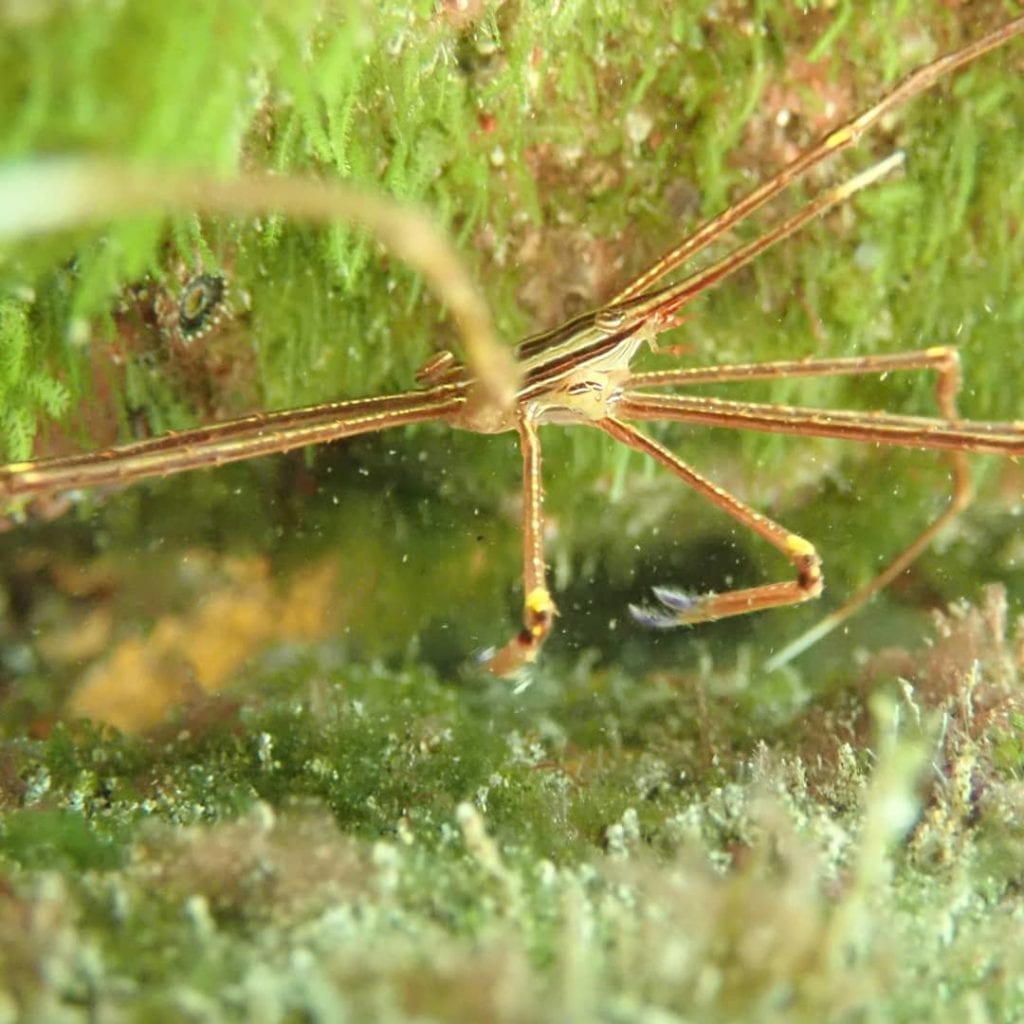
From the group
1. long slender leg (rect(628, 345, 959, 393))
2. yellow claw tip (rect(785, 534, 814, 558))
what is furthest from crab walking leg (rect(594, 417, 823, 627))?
long slender leg (rect(628, 345, 959, 393))

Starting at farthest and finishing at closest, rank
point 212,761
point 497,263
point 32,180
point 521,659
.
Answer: point 497,263, point 212,761, point 521,659, point 32,180

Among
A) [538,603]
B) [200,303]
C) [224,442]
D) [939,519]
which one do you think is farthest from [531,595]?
[939,519]

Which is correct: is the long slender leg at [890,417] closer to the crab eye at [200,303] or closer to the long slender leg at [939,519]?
the long slender leg at [939,519]

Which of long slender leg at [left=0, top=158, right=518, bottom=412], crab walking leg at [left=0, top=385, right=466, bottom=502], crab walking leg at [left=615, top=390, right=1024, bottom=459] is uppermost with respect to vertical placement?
long slender leg at [left=0, top=158, right=518, bottom=412]

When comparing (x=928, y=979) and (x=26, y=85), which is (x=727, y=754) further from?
(x=26, y=85)

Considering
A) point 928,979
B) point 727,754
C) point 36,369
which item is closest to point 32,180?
point 36,369

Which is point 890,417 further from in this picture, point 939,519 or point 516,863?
point 516,863

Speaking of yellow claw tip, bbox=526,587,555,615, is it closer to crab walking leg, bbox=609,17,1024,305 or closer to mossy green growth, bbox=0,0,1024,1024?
mossy green growth, bbox=0,0,1024,1024
